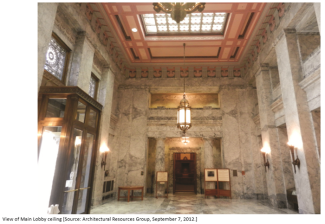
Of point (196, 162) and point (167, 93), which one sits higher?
point (167, 93)

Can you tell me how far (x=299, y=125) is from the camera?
19.3 feet

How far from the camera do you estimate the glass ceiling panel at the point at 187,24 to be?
7.93 m

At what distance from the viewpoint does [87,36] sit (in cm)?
708

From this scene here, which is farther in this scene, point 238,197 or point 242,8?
point 238,197

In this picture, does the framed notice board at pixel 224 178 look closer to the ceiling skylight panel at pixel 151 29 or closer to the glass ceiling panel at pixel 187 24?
the glass ceiling panel at pixel 187 24

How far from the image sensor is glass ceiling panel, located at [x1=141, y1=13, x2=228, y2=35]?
312 inches

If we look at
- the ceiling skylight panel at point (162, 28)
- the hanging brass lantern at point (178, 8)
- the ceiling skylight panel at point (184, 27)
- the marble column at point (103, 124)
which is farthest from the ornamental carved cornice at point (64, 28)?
the ceiling skylight panel at point (184, 27)

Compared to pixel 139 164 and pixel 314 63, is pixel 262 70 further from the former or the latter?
pixel 139 164

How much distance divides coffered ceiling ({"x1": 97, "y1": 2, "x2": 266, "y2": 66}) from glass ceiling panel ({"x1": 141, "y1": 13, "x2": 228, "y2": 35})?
0.15 meters

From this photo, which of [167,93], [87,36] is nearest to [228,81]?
[167,93]

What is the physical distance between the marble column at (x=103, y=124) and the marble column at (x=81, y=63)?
1782 mm

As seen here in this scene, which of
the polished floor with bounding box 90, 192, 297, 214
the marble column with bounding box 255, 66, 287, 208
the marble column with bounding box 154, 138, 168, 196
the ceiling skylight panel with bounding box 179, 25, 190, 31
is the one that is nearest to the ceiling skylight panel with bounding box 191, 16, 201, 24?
the ceiling skylight panel with bounding box 179, 25, 190, 31

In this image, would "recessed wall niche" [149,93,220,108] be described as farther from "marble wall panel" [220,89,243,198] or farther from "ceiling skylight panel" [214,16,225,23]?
"ceiling skylight panel" [214,16,225,23]

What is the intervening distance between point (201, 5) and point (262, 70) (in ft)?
20.3
